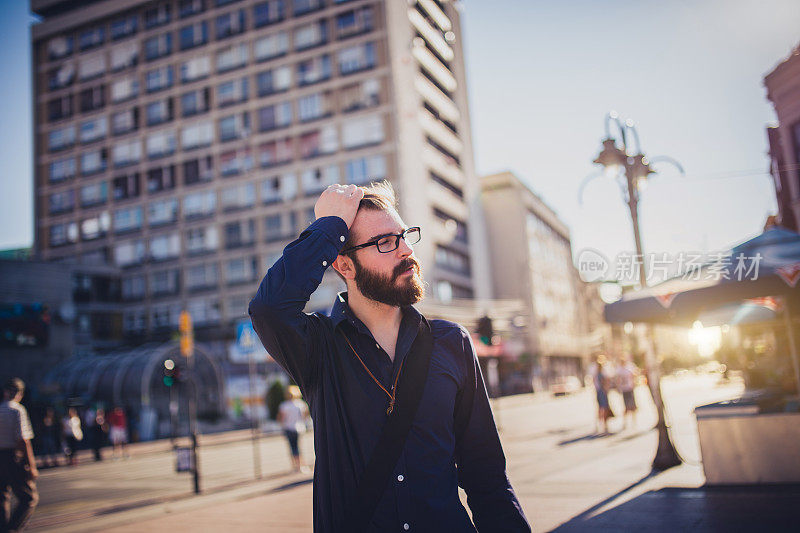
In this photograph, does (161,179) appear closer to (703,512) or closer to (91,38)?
(91,38)

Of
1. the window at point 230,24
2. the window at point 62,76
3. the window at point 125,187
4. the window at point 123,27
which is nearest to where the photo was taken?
the window at point 230,24

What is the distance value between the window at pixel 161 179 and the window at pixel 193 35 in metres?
10.4

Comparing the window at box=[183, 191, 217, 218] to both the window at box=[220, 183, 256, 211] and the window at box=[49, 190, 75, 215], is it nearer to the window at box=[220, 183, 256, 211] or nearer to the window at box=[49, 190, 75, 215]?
the window at box=[220, 183, 256, 211]

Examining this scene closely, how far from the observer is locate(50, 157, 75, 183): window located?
55719 millimetres

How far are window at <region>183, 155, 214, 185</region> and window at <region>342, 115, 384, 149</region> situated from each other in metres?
11.7

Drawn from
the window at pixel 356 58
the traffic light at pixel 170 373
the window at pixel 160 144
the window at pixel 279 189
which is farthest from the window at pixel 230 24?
the traffic light at pixel 170 373

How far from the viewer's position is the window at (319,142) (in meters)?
47.8

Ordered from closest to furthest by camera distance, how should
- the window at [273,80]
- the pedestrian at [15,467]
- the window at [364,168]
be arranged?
the pedestrian at [15,467]
the window at [364,168]
the window at [273,80]

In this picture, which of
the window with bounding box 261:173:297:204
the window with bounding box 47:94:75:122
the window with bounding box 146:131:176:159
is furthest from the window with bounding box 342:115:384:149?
the window with bounding box 47:94:75:122

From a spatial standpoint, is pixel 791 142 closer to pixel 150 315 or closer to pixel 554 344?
pixel 150 315

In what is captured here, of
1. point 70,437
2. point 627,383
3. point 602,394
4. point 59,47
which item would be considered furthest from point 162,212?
point 602,394

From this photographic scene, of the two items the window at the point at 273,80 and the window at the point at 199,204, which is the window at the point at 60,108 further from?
the window at the point at 273,80

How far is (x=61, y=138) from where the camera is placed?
56531 mm

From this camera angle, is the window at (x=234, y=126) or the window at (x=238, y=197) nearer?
the window at (x=238, y=197)
